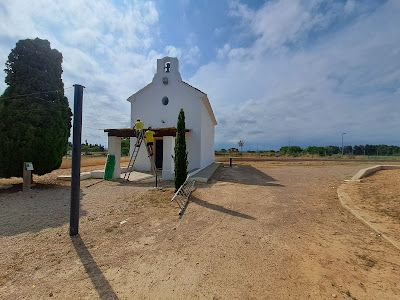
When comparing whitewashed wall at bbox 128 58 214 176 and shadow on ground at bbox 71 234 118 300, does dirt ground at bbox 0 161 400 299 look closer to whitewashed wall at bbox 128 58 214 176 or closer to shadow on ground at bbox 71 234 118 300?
shadow on ground at bbox 71 234 118 300

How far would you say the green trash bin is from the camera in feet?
33.7

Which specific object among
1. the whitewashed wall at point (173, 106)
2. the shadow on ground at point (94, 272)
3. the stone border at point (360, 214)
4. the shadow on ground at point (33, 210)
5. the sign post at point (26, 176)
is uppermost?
the whitewashed wall at point (173, 106)

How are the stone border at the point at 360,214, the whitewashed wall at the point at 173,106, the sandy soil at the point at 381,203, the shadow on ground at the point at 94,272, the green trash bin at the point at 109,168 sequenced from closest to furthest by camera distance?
1. the shadow on ground at the point at 94,272
2. the stone border at the point at 360,214
3. the sandy soil at the point at 381,203
4. the green trash bin at the point at 109,168
5. the whitewashed wall at the point at 173,106

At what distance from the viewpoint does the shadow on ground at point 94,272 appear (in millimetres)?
2342

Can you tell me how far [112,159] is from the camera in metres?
10.6

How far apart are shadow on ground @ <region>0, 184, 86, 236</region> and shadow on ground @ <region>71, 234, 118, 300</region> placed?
1.47 metres

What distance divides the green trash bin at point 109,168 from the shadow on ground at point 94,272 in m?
7.01

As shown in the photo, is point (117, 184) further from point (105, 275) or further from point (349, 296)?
point (349, 296)

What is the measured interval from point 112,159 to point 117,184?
190 centimetres

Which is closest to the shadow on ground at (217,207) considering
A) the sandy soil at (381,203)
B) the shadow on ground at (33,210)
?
the sandy soil at (381,203)

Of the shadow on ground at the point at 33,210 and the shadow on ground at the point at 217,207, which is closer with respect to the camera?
the shadow on ground at the point at 33,210

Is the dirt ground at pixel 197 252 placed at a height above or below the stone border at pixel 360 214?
below

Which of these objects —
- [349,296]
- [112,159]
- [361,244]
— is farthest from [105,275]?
[112,159]

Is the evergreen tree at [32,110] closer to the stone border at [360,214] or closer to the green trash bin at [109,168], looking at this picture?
the green trash bin at [109,168]
